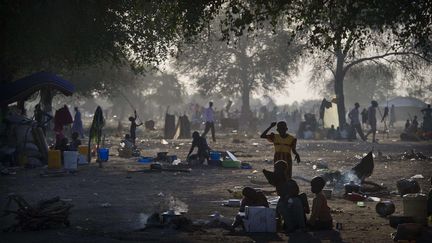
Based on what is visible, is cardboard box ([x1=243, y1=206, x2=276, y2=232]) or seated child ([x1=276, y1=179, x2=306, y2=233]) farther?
seated child ([x1=276, y1=179, x2=306, y2=233])

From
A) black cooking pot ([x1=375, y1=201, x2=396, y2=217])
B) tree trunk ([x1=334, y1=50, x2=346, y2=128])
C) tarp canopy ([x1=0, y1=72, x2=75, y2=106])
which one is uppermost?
tree trunk ([x1=334, y1=50, x2=346, y2=128])

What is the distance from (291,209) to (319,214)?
51 cm

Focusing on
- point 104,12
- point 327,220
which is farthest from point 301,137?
point 327,220

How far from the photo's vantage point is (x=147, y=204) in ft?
37.9

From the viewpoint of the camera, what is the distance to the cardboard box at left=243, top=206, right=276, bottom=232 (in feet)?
28.8

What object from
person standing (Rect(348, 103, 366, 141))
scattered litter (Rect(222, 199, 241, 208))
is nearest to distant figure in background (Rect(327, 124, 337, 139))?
person standing (Rect(348, 103, 366, 141))

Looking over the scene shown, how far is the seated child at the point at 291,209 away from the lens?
8.88m

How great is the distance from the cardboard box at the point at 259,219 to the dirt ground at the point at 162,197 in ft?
0.47

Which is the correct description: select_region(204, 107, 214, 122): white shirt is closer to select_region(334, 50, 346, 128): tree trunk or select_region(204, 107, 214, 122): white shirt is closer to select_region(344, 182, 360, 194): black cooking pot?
select_region(334, 50, 346, 128): tree trunk

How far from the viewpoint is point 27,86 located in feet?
63.7

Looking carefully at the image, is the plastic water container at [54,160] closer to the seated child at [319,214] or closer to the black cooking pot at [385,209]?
the black cooking pot at [385,209]

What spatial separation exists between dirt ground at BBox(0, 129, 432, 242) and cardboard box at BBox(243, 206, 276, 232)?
0.14 metres

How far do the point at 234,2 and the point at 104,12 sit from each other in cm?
779

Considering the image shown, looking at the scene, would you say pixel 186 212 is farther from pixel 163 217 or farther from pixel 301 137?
pixel 301 137
